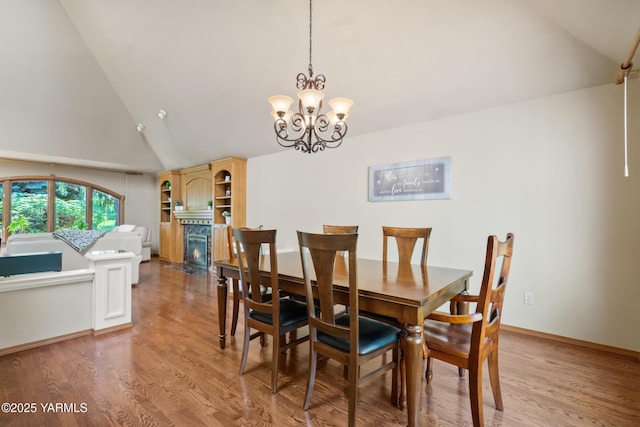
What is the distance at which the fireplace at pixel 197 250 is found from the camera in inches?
256

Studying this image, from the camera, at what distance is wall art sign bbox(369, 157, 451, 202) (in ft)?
11.1

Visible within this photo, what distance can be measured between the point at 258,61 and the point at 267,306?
2.89 m

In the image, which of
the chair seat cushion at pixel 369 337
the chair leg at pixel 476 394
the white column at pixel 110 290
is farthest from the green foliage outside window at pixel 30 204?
the chair leg at pixel 476 394

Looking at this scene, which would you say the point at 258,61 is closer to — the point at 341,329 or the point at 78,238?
the point at 341,329

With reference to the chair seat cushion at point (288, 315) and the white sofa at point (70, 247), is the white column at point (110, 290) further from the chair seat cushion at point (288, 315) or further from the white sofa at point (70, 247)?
the chair seat cushion at point (288, 315)

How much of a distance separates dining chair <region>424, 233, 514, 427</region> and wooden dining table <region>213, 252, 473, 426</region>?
0.19 m

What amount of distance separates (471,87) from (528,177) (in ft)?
3.46

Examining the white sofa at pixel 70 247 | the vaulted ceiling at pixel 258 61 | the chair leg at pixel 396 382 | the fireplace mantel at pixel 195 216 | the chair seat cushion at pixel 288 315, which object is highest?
the vaulted ceiling at pixel 258 61

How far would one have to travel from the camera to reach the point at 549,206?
9.17 feet

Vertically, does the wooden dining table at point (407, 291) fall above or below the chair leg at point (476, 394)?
above

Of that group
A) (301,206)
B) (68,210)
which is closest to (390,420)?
(301,206)

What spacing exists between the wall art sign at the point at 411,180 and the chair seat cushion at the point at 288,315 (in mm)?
2056

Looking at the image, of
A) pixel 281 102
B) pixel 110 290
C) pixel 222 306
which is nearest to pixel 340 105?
pixel 281 102

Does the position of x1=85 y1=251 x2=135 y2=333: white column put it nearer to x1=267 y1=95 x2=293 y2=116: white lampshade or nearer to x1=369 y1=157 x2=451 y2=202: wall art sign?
x1=267 y1=95 x2=293 y2=116: white lampshade
